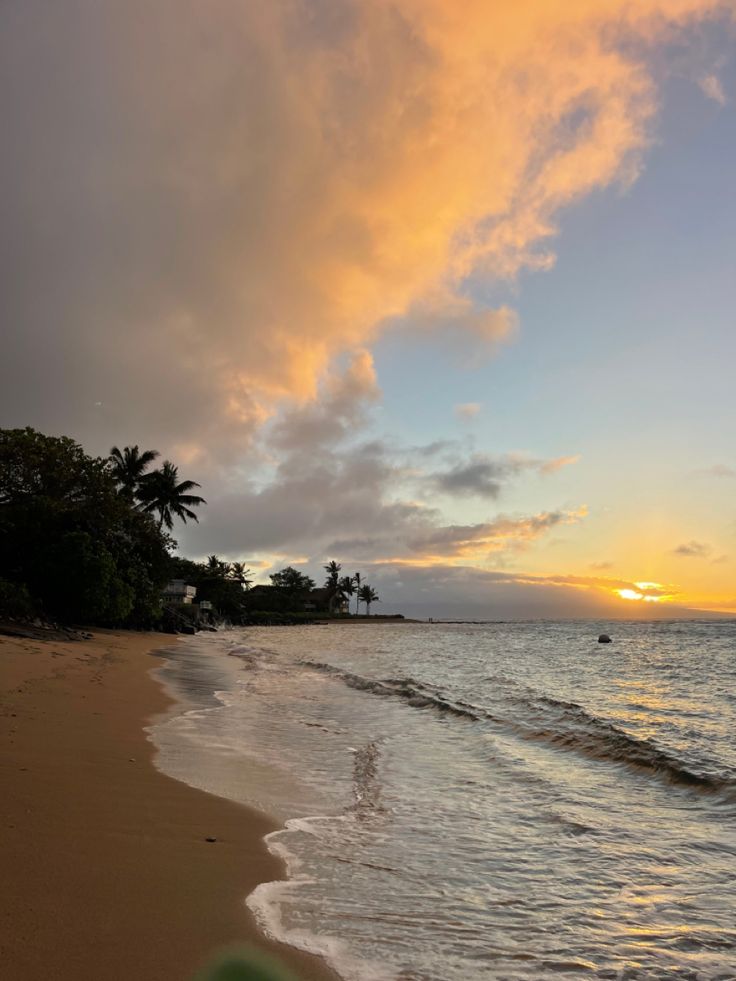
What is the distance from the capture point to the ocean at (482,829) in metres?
3.75

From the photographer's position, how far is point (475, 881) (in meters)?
4.78

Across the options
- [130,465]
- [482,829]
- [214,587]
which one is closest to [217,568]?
[214,587]

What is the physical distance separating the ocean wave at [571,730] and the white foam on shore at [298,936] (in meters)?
6.51

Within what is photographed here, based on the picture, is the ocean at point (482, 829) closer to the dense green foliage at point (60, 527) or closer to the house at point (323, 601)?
the dense green foliage at point (60, 527)

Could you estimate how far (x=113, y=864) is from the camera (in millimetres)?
4027

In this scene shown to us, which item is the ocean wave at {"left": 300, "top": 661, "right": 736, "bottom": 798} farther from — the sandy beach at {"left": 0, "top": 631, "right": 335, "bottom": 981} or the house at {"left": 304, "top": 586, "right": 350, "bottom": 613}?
the house at {"left": 304, "top": 586, "right": 350, "bottom": 613}

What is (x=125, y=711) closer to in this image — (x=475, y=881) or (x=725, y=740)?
(x=475, y=881)

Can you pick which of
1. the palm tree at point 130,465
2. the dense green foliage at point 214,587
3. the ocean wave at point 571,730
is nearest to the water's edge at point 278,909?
the ocean wave at point 571,730

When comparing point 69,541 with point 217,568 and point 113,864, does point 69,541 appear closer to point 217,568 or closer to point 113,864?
point 113,864

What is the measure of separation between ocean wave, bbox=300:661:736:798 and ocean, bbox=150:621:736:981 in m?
0.06

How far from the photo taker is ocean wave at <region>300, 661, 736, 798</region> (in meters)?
9.05

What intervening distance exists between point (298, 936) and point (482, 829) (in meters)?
3.08

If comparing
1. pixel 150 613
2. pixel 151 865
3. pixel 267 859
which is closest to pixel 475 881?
pixel 267 859

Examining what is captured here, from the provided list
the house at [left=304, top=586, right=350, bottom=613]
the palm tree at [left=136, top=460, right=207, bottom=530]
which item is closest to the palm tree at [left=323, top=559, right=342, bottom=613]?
the house at [left=304, top=586, right=350, bottom=613]
